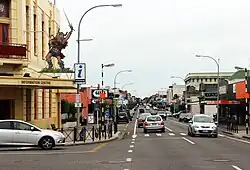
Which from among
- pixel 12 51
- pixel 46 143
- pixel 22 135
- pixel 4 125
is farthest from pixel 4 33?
pixel 46 143

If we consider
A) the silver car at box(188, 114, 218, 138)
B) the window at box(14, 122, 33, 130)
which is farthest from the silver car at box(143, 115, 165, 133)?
the window at box(14, 122, 33, 130)

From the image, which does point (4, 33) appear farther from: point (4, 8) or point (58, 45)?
point (58, 45)

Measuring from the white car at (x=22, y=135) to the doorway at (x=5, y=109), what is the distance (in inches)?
441

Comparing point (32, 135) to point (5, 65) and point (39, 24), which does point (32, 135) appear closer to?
point (5, 65)

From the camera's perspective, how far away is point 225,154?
22.6 metres

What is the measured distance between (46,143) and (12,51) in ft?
30.3

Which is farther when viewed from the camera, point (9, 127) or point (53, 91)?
point (53, 91)

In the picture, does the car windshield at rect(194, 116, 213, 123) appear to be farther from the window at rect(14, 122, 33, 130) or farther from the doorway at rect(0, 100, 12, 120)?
the window at rect(14, 122, 33, 130)

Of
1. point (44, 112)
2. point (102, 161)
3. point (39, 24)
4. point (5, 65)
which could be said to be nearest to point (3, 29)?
point (5, 65)

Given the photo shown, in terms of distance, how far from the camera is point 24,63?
3475 cm

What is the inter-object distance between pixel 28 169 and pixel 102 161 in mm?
3320

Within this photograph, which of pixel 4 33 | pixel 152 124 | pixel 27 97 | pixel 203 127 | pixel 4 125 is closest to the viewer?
pixel 4 125

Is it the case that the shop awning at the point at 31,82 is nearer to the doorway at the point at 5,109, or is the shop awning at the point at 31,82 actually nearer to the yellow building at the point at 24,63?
the yellow building at the point at 24,63

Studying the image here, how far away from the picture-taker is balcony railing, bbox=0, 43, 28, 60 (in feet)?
111
